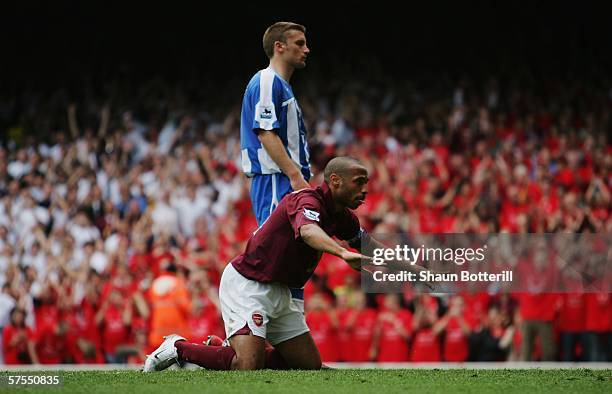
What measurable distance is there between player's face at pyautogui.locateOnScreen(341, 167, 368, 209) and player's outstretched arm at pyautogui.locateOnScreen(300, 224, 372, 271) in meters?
0.41

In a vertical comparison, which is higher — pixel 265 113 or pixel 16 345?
pixel 265 113

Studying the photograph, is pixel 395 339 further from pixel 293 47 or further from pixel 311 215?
pixel 311 215

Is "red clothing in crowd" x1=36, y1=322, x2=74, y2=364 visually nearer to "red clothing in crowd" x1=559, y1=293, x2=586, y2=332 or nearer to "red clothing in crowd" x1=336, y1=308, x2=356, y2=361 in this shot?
"red clothing in crowd" x1=336, y1=308, x2=356, y2=361

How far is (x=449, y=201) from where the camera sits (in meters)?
15.2

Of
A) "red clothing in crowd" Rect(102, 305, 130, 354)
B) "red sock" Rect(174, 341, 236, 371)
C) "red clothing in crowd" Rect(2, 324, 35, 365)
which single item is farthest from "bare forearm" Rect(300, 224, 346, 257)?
"red clothing in crowd" Rect(2, 324, 35, 365)

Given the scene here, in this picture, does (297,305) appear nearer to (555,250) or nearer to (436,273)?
(436,273)

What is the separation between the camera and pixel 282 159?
715 centimetres

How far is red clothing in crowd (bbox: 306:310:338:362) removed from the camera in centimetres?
1366

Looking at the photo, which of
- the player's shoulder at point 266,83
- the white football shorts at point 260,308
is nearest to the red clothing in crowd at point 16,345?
the white football shorts at point 260,308

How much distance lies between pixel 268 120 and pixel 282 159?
277mm

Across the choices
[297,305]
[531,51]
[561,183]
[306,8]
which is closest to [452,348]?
[561,183]

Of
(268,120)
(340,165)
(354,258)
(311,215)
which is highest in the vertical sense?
(268,120)

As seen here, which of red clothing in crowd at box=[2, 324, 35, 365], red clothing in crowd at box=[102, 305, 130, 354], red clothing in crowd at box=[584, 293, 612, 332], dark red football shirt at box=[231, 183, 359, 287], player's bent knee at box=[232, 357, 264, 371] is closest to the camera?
dark red football shirt at box=[231, 183, 359, 287]

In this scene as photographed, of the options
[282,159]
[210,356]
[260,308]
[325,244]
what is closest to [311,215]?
[325,244]
